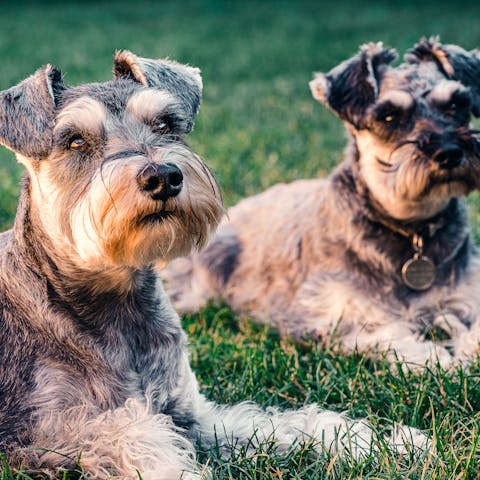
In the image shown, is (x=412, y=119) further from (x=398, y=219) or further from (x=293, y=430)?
(x=293, y=430)

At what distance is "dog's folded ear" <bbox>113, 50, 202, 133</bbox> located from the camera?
14.1ft

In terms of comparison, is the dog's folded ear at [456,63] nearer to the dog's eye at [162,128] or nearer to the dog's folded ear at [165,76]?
the dog's folded ear at [165,76]

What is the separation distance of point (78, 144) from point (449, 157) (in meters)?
2.49

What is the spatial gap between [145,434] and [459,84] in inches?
128

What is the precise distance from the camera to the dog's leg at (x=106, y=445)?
3.84m

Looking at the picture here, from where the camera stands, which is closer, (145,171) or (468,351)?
(145,171)

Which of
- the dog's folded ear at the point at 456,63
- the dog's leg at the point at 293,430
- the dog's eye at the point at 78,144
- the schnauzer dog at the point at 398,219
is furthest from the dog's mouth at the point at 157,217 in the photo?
the dog's folded ear at the point at 456,63

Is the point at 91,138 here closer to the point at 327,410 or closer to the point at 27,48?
the point at 327,410

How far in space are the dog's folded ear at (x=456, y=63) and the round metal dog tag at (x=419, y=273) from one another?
3.54 ft

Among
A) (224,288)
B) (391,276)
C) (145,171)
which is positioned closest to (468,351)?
(391,276)

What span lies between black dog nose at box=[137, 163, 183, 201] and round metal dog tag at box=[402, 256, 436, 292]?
265 cm

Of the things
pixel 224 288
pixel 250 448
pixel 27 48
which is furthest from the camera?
pixel 27 48

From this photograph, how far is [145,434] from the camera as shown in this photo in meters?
3.90

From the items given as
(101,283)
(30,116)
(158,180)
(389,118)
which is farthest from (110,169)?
(389,118)
